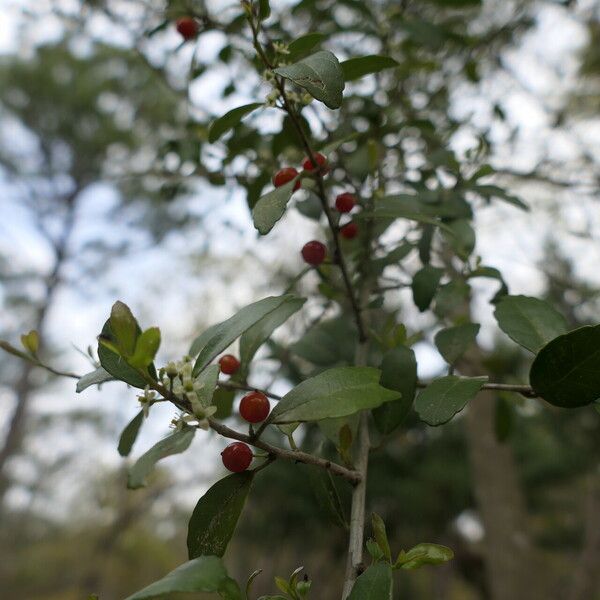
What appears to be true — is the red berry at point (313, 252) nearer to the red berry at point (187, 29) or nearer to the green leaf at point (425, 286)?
the green leaf at point (425, 286)

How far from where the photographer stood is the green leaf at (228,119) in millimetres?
817

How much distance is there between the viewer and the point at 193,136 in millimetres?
1608

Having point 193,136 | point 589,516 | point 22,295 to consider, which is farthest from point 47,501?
point 193,136

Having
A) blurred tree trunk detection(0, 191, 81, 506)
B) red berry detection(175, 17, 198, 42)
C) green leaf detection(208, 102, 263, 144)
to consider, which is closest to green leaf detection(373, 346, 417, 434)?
green leaf detection(208, 102, 263, 144)

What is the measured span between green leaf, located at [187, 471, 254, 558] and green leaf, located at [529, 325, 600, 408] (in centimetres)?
A: 37

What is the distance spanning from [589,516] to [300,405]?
4993 millimetres

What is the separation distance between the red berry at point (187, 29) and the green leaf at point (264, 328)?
0.74 metres

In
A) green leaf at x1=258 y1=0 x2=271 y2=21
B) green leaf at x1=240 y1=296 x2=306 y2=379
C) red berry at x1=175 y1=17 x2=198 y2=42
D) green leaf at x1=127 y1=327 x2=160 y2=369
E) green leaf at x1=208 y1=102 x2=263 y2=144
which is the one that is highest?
red berry at x1=175 y1=17 x2=198 y2=42

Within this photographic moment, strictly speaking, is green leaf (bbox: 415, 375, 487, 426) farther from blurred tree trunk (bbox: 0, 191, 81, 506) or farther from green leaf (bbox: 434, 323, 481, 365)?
blurred tree trunk (bbox: 0, 191, 81, 506)

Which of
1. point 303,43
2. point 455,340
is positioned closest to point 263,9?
point 303,43

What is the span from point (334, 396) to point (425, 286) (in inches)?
17.3

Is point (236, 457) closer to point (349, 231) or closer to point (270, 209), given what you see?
point (270, 209)

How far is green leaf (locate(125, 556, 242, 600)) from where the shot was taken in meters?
0.48

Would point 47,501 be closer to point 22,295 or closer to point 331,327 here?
point 22,295
